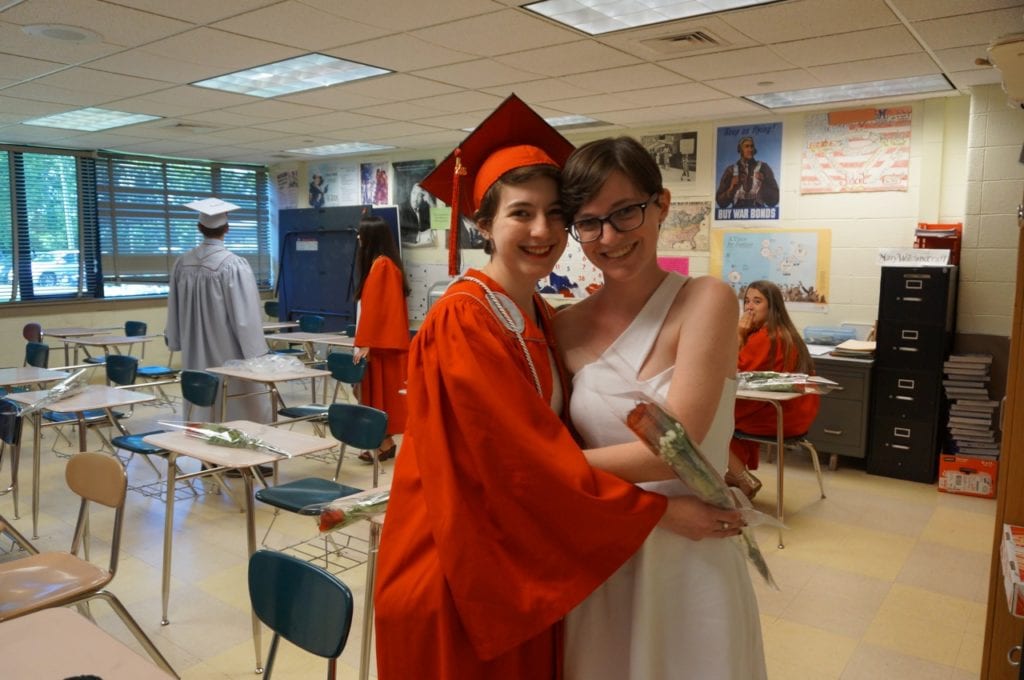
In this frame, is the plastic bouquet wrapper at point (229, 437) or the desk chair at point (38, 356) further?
the desk chair at point (38, 356)

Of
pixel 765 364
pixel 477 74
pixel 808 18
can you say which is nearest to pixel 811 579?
pixel 765 364

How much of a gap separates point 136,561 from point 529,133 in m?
3.32

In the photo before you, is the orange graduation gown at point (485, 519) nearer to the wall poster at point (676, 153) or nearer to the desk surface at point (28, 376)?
the desk surface at point (28, 376)

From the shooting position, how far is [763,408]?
4.43m

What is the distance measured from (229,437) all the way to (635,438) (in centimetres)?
241

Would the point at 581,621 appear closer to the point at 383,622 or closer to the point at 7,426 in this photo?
the point at 383,622

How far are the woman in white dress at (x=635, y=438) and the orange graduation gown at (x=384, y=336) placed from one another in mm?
4018

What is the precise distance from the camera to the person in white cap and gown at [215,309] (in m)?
4.98

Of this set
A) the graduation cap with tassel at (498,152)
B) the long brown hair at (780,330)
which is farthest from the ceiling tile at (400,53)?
the graduation cap with tassel at (498,152)

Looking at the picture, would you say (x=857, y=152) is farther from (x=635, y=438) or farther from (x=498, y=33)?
(x=635, y=438)

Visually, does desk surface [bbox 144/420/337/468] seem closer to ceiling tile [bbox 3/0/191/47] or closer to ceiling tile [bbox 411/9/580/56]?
ceiling tile [bbox 3/0/191/47]

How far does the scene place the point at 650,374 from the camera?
1395 mm

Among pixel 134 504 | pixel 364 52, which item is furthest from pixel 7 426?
pixel 364 52

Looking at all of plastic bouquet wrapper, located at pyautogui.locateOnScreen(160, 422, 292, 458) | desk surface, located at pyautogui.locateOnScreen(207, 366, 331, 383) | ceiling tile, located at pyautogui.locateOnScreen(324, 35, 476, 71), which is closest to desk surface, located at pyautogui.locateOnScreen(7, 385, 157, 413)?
desk surface, located at pyautogui.locateOnScreen(207, 366, 331, 383)
